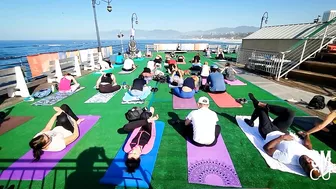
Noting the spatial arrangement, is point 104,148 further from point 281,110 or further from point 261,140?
point 281,110

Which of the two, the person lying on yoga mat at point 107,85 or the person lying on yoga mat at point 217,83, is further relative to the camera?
the person lying on yoga mat at point 107,85

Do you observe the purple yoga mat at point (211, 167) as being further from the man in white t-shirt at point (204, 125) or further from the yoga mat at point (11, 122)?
the yoga mat at point (11, 122)

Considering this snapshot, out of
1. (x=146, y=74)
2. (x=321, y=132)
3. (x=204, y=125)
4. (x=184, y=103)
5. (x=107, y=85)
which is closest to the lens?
(x=204, y=125)

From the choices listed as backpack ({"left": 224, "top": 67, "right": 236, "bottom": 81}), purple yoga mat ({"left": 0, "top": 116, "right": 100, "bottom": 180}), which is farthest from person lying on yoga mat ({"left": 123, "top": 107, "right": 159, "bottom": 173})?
backpack ({"left": 224, "top": 67, "right": 236, "bottom": 81})

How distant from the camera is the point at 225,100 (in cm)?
718

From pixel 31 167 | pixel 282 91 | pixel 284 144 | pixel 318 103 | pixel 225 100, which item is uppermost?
pixel 284 144

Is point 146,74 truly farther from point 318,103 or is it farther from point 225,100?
point 318,103

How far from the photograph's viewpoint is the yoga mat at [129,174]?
3027 millimetres

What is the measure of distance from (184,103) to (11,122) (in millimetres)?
5998

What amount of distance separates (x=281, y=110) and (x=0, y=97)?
10.8 m

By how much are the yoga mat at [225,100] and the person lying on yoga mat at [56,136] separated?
517cm

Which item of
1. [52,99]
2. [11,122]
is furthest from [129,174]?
[52,99]

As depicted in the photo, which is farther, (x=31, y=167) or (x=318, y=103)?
(x=318, y=103)

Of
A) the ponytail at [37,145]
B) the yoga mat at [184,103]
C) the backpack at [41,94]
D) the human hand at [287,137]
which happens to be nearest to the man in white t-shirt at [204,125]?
the human hand at [287,137]
